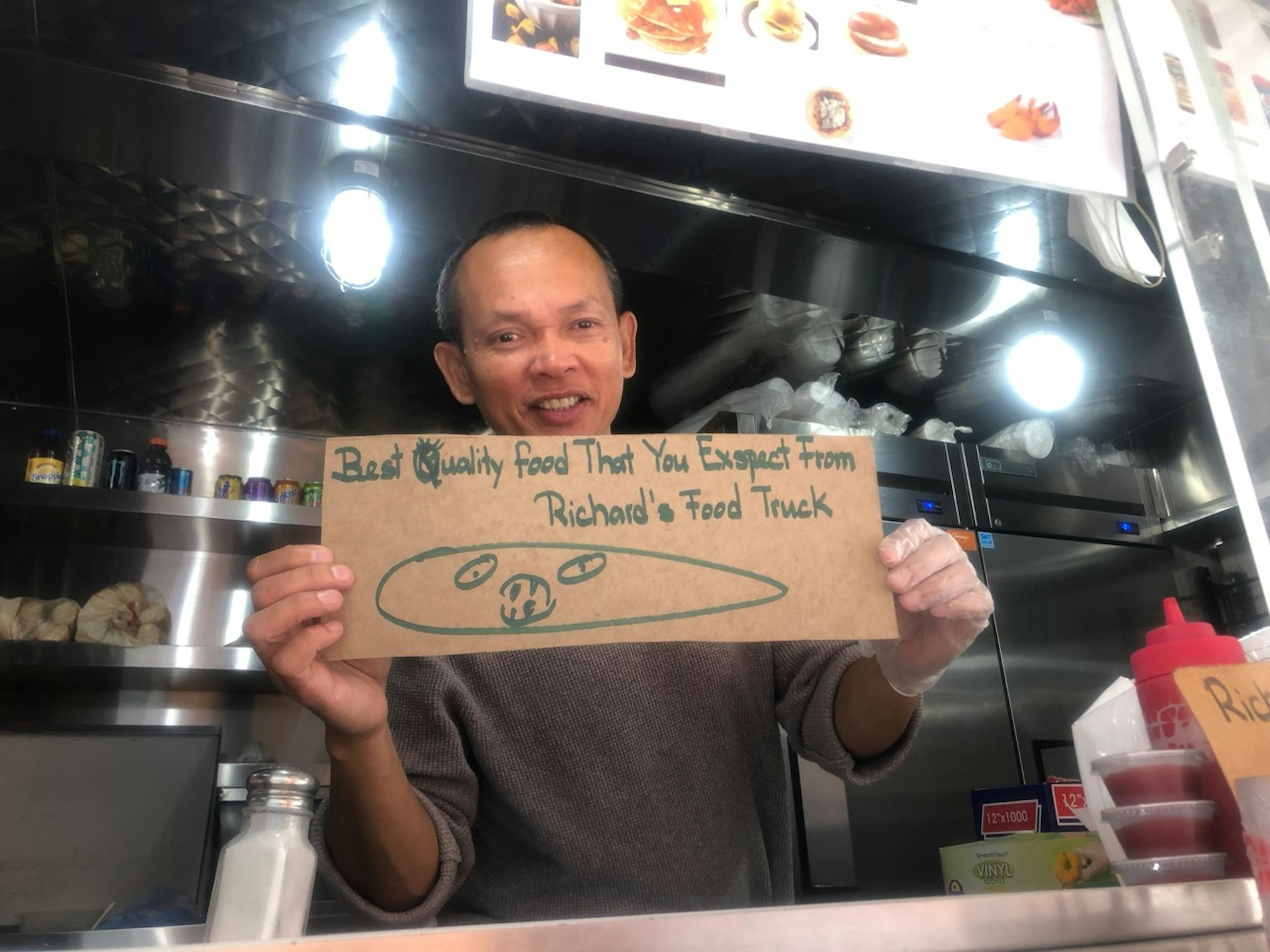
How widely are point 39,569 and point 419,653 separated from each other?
8.31ft

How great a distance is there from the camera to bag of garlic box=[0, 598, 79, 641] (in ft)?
7.41

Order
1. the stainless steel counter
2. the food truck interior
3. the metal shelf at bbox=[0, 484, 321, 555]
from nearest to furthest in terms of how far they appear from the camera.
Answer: the stainless steel counter
the food truck interior
the metal shelf at bbox=[0, 484, 321, 555]

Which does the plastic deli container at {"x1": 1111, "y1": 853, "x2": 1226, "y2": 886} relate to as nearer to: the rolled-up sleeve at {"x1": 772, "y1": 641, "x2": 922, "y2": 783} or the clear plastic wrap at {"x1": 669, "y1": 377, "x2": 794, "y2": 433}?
the rolled-up sleeve at {"x1": 772, "y1": 641, "x2": 922, "y2": 783}

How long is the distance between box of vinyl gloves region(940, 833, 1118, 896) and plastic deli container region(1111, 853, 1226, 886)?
0.11m

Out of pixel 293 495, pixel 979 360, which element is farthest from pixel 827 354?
pixel 293 495

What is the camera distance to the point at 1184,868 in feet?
2.09

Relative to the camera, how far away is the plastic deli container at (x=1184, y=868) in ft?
2.09

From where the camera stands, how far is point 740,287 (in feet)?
7.08

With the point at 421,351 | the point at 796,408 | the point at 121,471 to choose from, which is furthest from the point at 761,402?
the point at 121,471

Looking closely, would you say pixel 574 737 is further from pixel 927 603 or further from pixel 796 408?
pixel 796 408

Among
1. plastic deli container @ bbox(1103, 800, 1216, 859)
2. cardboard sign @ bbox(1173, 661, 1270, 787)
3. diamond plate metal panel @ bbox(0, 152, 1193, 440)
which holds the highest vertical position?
diamond plate metal panel @ bbox(0, 152, 1193, 440)

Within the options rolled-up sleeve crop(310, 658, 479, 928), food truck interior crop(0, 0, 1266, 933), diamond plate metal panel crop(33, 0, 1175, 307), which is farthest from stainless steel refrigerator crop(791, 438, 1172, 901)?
rolled-up sleeve crop(310, 658, 479, 928)

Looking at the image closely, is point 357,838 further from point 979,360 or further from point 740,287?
point 979,360

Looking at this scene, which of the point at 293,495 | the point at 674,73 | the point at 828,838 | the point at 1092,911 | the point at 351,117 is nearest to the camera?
the point at 1092,911
